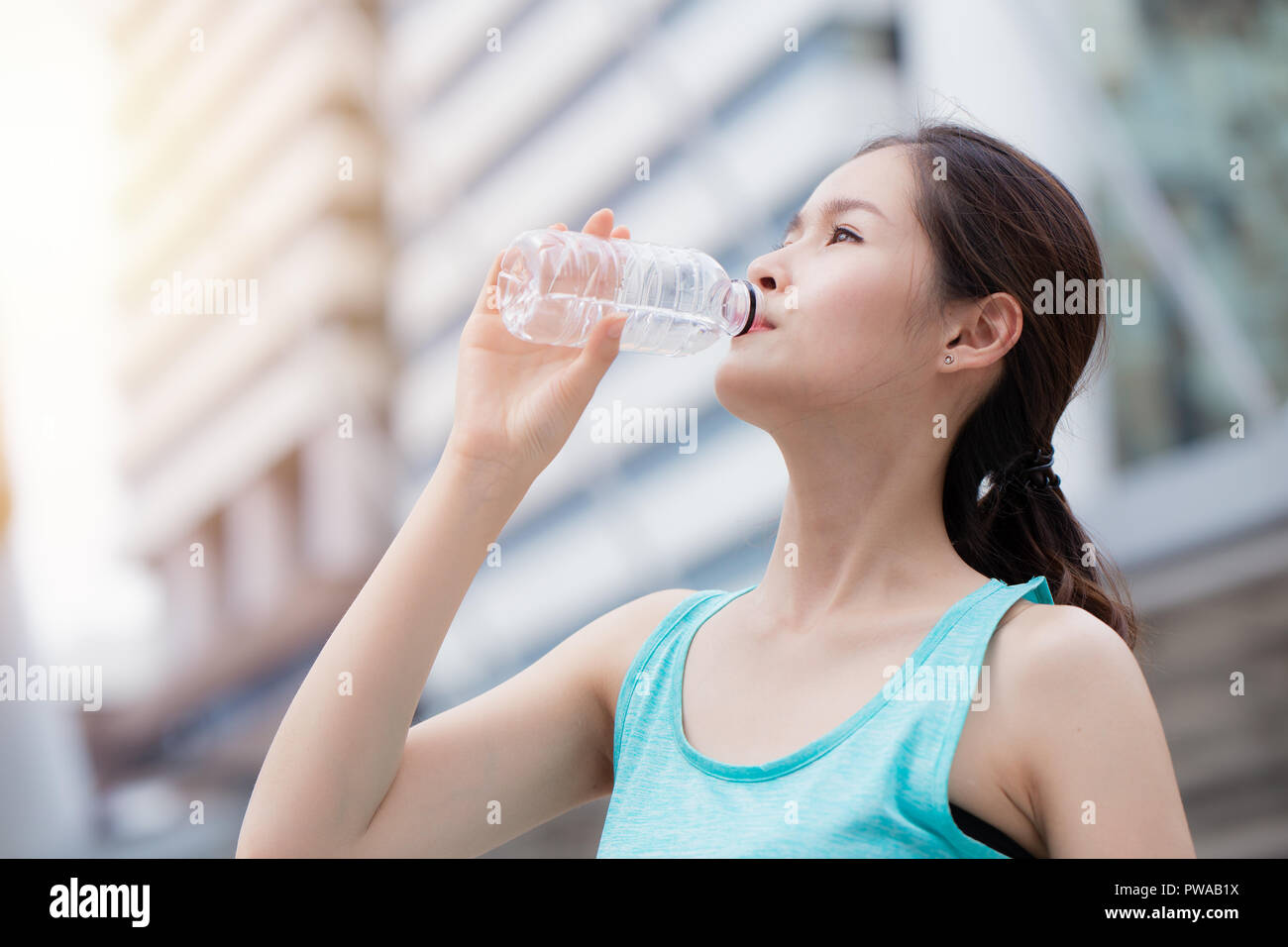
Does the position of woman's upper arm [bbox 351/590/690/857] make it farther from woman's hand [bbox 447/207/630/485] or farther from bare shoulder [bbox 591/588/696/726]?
woman's hand [bbox 447/207/630/485]

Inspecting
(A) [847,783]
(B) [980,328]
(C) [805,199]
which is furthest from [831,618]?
(C) [805,199]

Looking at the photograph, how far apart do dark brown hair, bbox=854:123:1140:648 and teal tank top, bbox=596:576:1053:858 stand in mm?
167

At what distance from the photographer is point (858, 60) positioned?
492cm

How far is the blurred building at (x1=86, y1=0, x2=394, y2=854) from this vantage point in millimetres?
8703

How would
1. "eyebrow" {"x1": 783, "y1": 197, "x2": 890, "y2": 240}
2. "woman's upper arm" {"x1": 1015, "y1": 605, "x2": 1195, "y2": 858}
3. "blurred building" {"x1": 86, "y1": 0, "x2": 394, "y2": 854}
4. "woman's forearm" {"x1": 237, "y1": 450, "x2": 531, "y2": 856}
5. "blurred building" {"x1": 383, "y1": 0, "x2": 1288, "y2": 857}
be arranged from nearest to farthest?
"woman's upper arm" {"x1": 1015, "y1": 605, "x2": 1195, "y2": 858} → "woman's forearm" {"x1": 237, "y1": 450, "x2": 531, "y2": 856} → "eyebrow" {"x1": 783, "y1": 197, "x2": 890, "y2": 240} → "blurred building" {"x1": 383, "y1": 0, "x2": 1288, "y2": 857} → "blurred building" {"x1": 86, "y1": 0, "x2": 394, "y2": 854}

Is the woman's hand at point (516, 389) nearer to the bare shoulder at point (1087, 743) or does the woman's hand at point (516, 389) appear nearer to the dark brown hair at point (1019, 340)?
the dark brown hair at point (1019, 340)

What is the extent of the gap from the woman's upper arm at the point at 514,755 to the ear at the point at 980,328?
40 cm

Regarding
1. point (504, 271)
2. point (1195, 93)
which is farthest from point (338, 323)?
point (504, 271)

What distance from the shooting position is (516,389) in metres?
1.22

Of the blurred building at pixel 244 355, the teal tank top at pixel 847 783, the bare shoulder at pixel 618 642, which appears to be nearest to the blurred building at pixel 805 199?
the bare shoulder at pixel 618 642

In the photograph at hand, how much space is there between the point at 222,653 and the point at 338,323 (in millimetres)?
2924

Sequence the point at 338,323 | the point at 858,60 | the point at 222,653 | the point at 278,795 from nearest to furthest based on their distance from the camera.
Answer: the point at 278,795 < the point at 858,60 < the point at 338,323 < the point at 222,653

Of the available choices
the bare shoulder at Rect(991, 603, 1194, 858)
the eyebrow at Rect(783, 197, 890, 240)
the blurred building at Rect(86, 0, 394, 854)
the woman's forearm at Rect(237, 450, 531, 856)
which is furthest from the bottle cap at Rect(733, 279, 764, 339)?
the blurred building at Rect(86, 0, 394, 854)
